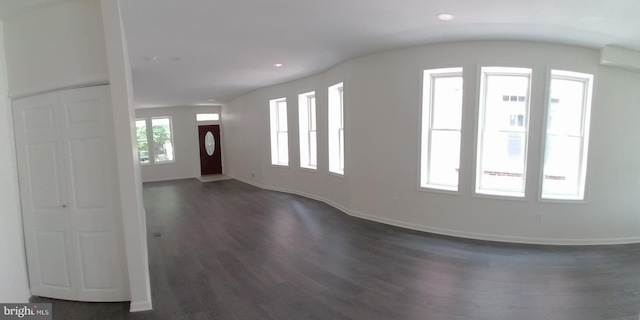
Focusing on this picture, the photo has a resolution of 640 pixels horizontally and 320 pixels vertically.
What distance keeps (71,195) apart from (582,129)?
602cm

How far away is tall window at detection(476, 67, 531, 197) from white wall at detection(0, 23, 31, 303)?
5.26 m

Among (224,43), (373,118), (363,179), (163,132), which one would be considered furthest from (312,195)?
(163,132)

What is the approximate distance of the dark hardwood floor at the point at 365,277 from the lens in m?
2.48

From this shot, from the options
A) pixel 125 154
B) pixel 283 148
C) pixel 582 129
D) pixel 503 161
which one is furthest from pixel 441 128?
pixel 283 148

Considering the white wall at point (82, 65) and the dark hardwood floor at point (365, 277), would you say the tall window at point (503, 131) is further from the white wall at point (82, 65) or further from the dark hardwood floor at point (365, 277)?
the white wall at point (82, 65)

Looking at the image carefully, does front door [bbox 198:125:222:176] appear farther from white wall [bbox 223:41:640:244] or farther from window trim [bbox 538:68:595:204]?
window trim [bbox 538:68:595:204]

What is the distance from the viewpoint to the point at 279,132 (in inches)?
309

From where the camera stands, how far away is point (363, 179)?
4984mm

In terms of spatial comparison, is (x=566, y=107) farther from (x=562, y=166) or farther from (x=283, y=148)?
(x=283, y=148)

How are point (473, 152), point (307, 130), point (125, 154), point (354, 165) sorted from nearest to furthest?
1. point (125, 154)
2. point (473, 152)
3. point (354, 165)
4. point (307, 130)

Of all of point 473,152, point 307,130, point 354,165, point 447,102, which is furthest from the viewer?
point 307,130

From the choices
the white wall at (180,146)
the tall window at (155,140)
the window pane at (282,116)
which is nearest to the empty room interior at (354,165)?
the window pane at (282,116)

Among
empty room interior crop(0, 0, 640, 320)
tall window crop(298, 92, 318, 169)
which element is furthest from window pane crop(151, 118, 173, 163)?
tall window crop(298, 92, 318, 169)

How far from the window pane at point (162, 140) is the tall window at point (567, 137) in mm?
10845
